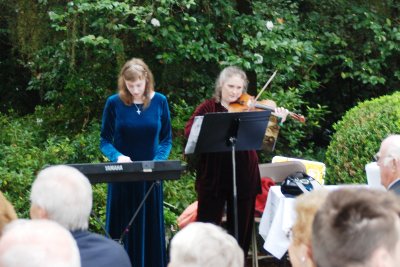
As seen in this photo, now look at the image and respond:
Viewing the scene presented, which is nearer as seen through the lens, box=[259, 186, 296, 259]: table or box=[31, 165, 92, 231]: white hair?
box=[31, 165, 92, 231]: white hair

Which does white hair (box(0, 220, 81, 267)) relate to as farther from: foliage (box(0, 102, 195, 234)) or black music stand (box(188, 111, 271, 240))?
foliage (box(0, 102, 195, 234))

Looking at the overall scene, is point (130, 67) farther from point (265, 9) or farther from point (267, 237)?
point (265, 9)

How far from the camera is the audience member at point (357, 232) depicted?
2070 mm

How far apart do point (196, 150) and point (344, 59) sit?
4432 millimetres

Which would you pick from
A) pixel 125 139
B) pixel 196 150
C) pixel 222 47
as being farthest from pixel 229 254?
pixel 222 47

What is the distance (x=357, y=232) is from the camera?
208cm

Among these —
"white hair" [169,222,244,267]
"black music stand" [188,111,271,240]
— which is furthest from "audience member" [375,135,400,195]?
"white hair" [169,222,244,267]

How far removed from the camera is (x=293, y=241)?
2.79 metres

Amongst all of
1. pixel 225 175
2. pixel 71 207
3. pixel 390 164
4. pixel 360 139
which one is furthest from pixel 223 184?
pixel 71 207

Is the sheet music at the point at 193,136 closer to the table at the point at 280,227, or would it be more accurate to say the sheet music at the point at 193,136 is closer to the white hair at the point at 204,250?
the table at the point at 280,227

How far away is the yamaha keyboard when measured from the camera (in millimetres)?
4891

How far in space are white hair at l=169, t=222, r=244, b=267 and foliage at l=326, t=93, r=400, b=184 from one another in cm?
497

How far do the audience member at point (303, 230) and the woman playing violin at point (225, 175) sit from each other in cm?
300

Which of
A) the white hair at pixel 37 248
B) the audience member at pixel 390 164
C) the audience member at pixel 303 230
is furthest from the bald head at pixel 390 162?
the white hair at pixel 37 248
